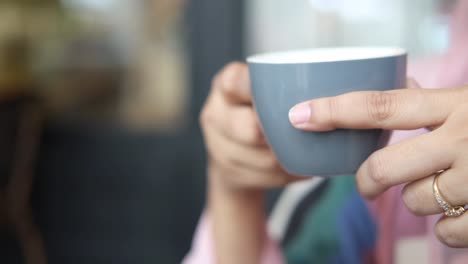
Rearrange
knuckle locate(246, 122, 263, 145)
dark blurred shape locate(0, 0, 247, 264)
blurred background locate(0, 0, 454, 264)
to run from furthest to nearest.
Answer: dark blurred shape locate(0, 0, 247, 264)
blurred background locate(0, 0, 454, 264)
knuckle locate(246, 122, 263, 145)

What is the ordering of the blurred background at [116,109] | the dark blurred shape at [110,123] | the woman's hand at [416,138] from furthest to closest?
the dark blurred shape at [110,123]
the blurred background at [116,109]
the woman's hand at [416,138]

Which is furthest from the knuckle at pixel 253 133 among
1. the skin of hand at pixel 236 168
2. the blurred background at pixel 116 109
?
the blurred background at pixel 116 109

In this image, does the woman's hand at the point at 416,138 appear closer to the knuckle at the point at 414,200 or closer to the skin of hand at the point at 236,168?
the knuckle at the point at 414,200

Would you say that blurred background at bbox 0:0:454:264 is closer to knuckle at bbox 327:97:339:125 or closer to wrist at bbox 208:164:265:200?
wrist at bbox 208:164:265:200

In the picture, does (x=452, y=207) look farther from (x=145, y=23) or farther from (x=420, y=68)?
(x=145, y=23)

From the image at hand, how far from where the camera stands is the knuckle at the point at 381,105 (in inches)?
16.2

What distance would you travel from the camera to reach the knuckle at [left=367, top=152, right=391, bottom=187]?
420mm

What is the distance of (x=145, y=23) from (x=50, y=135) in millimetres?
666

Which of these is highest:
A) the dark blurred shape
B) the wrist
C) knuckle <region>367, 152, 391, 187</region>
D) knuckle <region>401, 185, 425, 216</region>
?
knuckle <region>367, 152, 391, 187</region>

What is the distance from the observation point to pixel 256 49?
A: 7.14 feet

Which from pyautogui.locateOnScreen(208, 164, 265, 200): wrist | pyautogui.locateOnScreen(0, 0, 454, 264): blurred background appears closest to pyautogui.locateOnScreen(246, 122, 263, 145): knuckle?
pyautogui.locateOnScreen(208, 164, 265, 200): wrist

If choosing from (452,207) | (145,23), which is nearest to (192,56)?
(145,23)

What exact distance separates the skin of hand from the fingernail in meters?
0.15

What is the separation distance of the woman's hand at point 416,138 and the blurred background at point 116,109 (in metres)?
1.73
